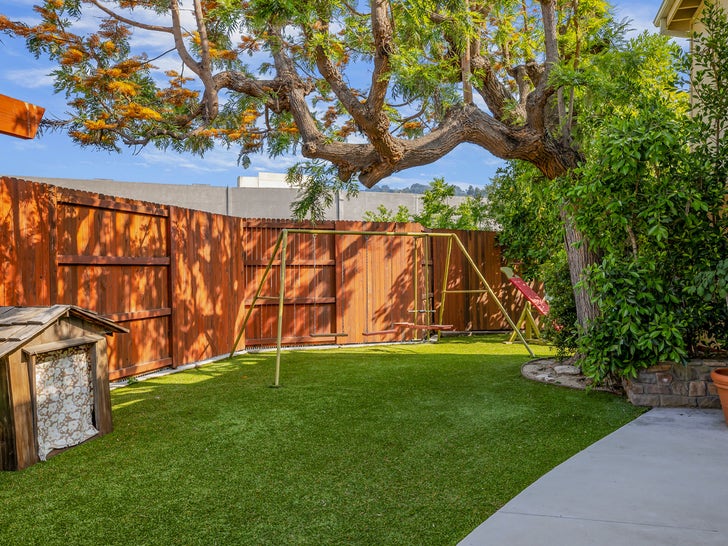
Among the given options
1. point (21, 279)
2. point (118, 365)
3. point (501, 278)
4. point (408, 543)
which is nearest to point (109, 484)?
point (408, 543)

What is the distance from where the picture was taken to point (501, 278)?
9.64 m

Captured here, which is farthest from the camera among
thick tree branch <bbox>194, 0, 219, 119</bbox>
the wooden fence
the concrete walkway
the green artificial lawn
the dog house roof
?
thick tree branch <bbox>194, 0, 219, 119</bbox>

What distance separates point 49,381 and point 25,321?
0.40m

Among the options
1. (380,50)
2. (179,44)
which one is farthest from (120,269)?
(380,50)

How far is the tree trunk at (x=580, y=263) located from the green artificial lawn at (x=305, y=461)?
859 mm

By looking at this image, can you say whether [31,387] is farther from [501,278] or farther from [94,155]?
[501,278]

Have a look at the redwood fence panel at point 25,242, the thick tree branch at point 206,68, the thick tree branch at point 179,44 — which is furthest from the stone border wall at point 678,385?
the thick tree branch at point 179,44

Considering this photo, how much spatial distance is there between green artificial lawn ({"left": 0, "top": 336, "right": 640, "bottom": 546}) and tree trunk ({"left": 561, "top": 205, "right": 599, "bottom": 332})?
2.82ft

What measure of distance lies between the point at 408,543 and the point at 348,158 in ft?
14.9

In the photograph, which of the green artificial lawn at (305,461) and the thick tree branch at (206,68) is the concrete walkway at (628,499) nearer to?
the green artificial lawn at (305,461)

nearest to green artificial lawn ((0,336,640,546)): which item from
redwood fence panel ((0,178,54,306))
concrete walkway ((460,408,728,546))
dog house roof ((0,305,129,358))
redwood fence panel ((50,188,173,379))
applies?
concrete walkway ((460,408,728,546))

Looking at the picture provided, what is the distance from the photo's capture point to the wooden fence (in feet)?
14.5

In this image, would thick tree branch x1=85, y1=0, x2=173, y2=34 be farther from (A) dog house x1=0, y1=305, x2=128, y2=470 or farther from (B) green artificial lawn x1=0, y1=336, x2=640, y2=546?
→ (A) dog house x1=0, y1=305, x2=128, y2=470

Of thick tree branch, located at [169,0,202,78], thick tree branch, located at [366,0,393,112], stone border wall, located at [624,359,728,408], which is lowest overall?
→ stone border wall, located at [624,359,728,408]
